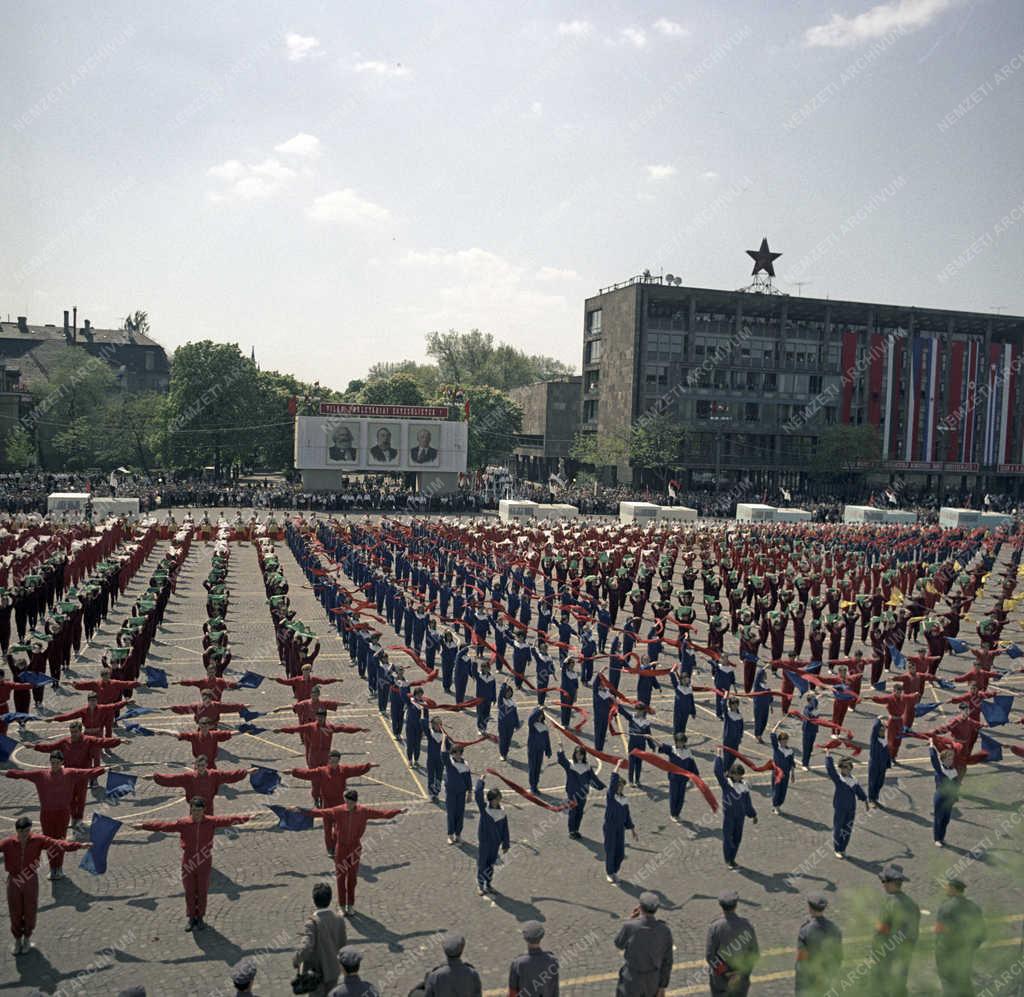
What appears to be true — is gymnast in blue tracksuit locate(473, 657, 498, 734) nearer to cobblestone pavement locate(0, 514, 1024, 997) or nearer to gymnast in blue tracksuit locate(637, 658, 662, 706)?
cobblestone pavement locate(0, 514, 1024, 997)

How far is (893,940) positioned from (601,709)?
269 inches

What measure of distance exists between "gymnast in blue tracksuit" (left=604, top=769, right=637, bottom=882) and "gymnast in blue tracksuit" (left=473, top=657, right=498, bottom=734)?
4.58 meters

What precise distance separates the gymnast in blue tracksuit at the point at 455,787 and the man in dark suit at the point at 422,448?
160 ft

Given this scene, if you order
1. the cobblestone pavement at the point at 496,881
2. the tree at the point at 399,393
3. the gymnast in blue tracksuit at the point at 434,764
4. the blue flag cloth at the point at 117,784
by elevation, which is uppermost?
the tree at the point at 399,393

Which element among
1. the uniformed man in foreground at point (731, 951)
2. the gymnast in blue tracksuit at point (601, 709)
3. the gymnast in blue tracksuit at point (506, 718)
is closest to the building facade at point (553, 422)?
the gymnast in blue tracksuit at point (601, 709)

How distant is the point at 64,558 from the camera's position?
82.7ft

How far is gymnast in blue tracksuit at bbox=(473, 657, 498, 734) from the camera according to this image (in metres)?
13.9

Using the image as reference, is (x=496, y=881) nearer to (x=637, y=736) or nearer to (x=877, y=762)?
(x=637, y=736)

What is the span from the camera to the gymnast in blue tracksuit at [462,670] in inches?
604

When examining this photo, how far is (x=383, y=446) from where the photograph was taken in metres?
57.8

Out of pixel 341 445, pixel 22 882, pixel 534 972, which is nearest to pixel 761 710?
pixel 534 972

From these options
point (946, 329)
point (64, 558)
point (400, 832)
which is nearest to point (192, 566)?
point (64, 558)

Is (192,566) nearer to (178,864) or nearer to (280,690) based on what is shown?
(280,690)

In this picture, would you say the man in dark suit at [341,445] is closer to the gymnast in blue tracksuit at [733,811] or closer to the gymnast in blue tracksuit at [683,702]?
the gymnast in blue tracksuit at [683,702]
